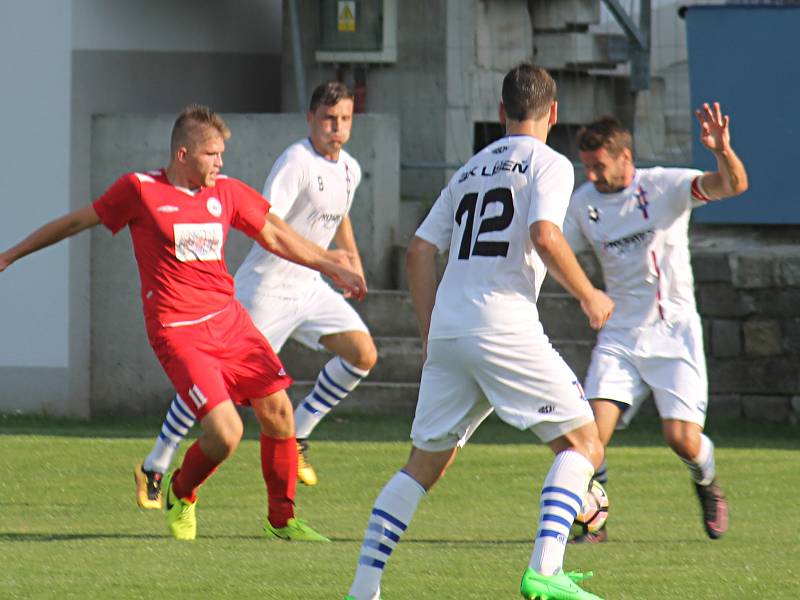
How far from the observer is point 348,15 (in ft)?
55.8

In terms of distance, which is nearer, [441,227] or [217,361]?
[441,227]

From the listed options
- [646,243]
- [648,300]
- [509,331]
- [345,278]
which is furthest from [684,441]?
[509,331]

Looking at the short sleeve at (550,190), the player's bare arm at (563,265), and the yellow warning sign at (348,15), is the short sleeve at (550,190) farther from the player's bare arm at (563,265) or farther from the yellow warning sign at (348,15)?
the yellow warning sign at (348,15)

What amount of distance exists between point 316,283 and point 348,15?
6.68 meters

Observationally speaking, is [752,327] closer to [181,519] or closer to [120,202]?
[181,519]

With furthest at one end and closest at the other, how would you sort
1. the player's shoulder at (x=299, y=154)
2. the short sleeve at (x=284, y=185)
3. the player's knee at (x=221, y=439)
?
the player's shoulder at (x=299, y=154), the short sleeve at (x=284, y=185), the player's knee at (x=221, y=439)

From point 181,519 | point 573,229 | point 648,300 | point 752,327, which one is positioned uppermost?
point 573,229

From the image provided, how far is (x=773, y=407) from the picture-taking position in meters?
14.0

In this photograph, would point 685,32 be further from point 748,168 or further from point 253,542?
point 253,542

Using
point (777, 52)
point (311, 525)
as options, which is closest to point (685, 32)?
point (777, 52)

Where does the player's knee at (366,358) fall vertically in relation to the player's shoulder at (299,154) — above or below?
below

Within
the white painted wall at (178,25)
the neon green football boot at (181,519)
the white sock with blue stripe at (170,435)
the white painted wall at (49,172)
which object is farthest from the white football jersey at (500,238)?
the white painted wall at (178,25)

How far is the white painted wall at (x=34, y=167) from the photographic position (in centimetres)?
1509

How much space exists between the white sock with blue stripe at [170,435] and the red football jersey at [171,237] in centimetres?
103
